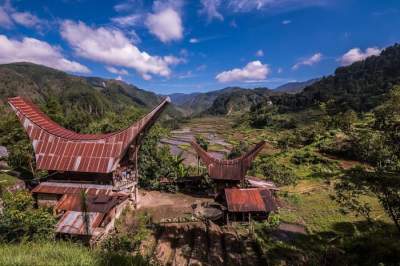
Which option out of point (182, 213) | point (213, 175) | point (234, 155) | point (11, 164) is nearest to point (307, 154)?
point (234, 155)

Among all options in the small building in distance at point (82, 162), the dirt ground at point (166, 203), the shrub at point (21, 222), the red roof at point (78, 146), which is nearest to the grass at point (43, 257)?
the shrub at point (21, 222)

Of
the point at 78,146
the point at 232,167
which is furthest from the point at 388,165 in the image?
the point at 78,146

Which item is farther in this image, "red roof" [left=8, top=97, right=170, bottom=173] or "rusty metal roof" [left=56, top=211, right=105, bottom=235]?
"red roof" [left=8, top=97, right=170, bottom=173]

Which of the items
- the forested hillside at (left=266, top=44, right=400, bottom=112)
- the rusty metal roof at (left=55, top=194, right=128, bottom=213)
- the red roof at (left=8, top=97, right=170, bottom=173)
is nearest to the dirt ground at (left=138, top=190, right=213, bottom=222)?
the rusty metal roof at (left=55, top=194, right=128, bottom=213)

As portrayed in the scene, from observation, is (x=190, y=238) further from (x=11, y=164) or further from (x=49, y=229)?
(x=11, y=164)

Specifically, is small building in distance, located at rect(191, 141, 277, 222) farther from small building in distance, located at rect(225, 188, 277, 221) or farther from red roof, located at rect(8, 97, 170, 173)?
red roof, located at rect(8, 97, 170, 173)

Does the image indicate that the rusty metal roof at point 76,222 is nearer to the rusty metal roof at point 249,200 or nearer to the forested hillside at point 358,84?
the rusty metal roof at point 249,200
